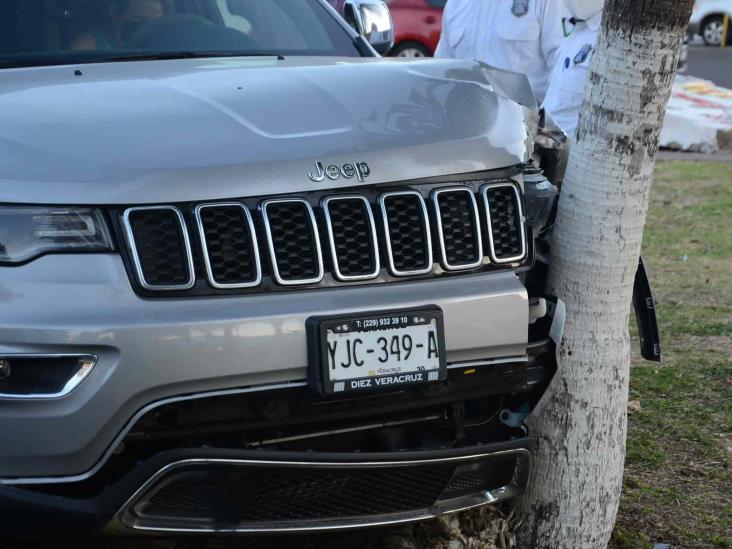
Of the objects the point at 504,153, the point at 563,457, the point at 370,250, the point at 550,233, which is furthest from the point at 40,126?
the point at 563,457

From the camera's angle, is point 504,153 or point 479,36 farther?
point 479,36

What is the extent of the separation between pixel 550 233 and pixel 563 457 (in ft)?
2.16

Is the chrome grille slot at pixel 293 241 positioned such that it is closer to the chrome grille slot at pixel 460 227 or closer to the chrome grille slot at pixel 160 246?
the chrome grille slot at pixel 160 246

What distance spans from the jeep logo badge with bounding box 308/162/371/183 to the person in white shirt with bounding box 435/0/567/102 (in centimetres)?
337

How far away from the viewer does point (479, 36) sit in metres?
6.39

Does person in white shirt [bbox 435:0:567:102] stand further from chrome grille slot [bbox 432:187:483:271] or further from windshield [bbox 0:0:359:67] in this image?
chrome grille slot [bbox 432:187:483:271]

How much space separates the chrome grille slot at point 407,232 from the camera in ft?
9.83

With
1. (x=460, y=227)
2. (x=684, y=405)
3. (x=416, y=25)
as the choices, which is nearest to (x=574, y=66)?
(x=684, y=405)

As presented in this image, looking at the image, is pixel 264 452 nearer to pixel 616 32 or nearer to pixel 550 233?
pixel 550 233

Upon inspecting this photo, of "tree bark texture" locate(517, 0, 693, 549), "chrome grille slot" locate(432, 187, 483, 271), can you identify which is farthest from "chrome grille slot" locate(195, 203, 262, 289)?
"tree bark texture" locate(517, 0, 693, 549)

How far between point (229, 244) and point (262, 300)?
6.1 inches

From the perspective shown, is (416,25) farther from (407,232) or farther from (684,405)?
(407,232)

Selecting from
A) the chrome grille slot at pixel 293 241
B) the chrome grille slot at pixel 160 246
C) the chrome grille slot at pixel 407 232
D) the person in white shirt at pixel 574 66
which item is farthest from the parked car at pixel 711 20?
the chrome grille slot at pixel 160 246

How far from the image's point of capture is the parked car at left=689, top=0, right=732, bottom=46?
2608cm
